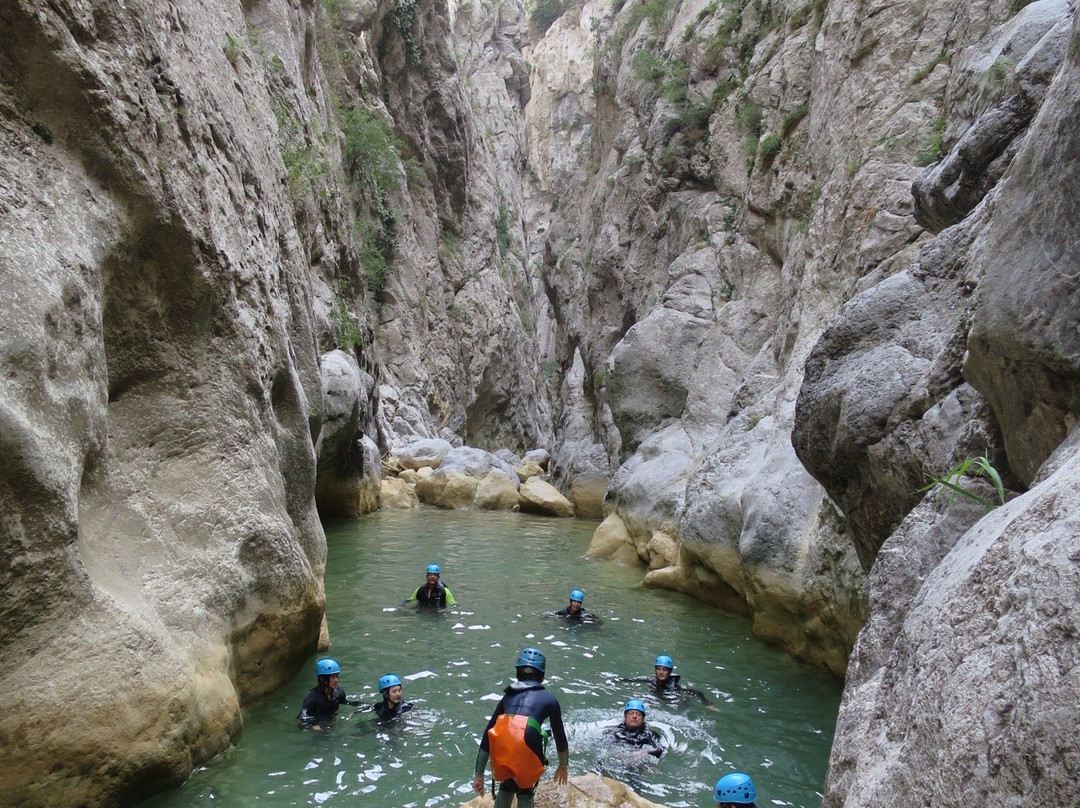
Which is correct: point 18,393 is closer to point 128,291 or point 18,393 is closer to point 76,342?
point 76,342

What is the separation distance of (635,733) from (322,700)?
2888 mm

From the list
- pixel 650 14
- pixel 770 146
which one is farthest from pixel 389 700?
pixel 650 14

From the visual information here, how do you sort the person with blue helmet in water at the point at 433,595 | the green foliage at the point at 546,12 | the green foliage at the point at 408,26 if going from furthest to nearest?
the green foliage at the point at 546,12 < the green foliage at the point at 408,26 < the person with blue helmet in water at the point at 433,595

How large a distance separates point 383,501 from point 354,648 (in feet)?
50.1

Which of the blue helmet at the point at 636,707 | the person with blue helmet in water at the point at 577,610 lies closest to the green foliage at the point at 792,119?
the person with blue helmet in water at the point at 577,610

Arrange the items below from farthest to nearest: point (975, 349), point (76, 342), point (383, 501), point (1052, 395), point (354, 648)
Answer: point (383, 501) < point (354, 648) < point (76, 342) < point (975, 349) < point (1052, 395)

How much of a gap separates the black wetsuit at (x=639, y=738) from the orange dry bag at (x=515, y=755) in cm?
229

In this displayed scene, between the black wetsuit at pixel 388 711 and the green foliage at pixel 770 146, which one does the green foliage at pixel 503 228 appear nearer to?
the green foliage at pixel 770 146

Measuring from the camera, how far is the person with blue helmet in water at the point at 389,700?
22.6ft

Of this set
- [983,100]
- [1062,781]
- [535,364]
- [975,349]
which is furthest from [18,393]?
[535,364]

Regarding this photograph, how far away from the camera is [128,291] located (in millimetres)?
6051

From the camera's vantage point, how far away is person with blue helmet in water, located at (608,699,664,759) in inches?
263

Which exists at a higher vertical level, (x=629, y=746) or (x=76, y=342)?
(x=76, y=342)

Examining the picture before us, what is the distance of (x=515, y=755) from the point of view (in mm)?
4559
